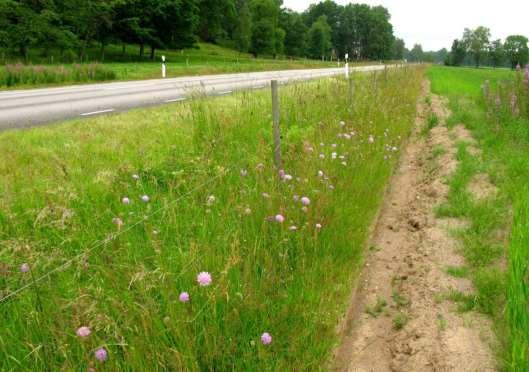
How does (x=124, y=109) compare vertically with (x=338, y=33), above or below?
below

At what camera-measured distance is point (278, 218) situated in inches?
125

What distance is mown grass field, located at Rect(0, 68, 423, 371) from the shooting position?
2.19 metres

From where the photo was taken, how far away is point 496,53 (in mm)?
130625

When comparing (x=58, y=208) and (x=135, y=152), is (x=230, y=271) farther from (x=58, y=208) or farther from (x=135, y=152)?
(x=135, y=152)

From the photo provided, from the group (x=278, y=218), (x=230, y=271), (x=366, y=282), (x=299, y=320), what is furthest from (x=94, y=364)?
(x=366, y=282)

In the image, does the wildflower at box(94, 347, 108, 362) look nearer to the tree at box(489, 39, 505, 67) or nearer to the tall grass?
the tall grass

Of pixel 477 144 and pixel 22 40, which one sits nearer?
pixel 477 144

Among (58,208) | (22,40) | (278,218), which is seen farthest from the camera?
(22,40)

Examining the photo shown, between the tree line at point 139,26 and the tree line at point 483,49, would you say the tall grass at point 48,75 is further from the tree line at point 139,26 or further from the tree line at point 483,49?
the tree line at point 483,49

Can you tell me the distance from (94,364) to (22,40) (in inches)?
1391

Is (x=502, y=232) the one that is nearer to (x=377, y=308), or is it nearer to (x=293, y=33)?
(x=377, y=308)

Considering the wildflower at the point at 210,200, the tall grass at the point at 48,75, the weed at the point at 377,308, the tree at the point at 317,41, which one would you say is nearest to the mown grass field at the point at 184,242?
the wildflower at the point at 210,200

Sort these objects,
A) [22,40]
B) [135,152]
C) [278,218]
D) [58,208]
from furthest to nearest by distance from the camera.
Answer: [22,40] < [135,152] < [278,218] < [58,208]

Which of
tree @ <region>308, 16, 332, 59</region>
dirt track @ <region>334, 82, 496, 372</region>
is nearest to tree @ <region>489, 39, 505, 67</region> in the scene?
tree @ <region>308, 16, 332, 59</region>
